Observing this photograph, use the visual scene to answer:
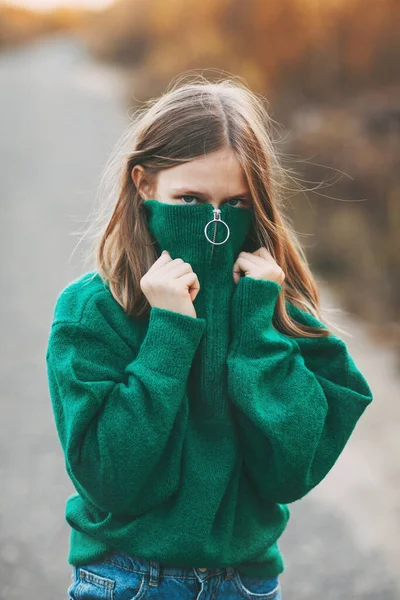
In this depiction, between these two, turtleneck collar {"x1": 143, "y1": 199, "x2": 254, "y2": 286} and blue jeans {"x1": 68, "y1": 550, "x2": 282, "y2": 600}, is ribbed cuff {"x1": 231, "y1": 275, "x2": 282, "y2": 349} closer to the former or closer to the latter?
turtleneck collar {"x1": 143, "y1": 199, "x2": 254, "y2": 286}

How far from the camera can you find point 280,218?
1.90 m

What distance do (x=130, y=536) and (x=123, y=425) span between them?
275 mm

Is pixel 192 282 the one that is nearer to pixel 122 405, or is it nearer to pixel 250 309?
pixel 250 309

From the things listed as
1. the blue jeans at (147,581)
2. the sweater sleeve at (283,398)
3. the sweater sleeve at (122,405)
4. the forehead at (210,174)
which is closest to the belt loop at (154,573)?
the blue jeans at (147,581)

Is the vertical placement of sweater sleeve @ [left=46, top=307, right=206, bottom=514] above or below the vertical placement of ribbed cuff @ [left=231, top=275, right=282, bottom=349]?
below

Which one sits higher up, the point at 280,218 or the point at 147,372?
the point at 280,218

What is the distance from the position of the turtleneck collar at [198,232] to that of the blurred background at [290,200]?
10.3 inches

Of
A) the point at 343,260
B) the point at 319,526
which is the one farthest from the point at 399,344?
the point at 319,526

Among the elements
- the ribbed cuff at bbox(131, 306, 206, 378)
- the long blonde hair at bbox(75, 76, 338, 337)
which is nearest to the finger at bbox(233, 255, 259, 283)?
the long blonde hair at bbox(75, 76, 338, 337)

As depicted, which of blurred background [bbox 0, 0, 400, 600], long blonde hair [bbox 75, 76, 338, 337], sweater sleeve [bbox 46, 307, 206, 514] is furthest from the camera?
blurred background [bbox 0, 0, 400, 600]

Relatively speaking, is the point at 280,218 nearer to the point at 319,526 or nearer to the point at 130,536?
the point at 130,536

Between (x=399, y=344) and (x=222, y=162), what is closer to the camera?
(x=222, y=162)

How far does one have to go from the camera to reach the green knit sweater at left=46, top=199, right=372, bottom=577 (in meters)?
1.56

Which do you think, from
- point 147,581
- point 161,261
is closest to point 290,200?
point 161,261
